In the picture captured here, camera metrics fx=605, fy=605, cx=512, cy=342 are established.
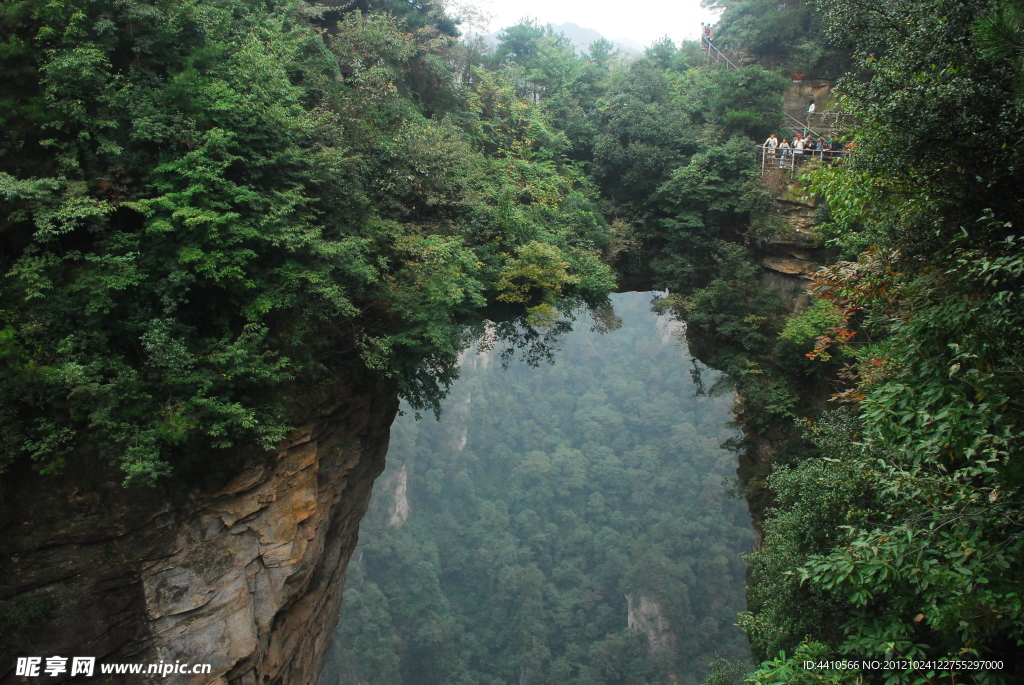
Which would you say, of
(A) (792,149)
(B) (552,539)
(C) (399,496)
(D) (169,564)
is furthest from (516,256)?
(B) (552,539)

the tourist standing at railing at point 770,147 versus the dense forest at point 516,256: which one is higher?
the tourist standing at railing at point 770,147

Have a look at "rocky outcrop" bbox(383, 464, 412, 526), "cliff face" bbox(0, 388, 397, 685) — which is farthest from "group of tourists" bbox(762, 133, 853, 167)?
"rocky outcrop" bbox(383, 464, 412, 526)

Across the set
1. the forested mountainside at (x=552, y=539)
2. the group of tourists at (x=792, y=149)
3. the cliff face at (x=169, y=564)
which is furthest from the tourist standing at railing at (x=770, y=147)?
the forested mountainside at (x=552, y=539)

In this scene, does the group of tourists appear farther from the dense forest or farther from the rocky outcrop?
the rocky outcrop

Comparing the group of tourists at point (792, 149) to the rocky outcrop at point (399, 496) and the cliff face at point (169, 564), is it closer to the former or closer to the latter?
the cliff face at point (169, 564)

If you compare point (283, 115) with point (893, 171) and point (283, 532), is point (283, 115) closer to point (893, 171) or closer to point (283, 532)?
point (283, 532)

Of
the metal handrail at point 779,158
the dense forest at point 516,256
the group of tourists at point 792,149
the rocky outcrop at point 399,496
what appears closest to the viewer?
the dense forest at point 516,256

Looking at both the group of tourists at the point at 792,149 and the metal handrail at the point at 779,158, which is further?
the metal handrail at the point at 779,158
